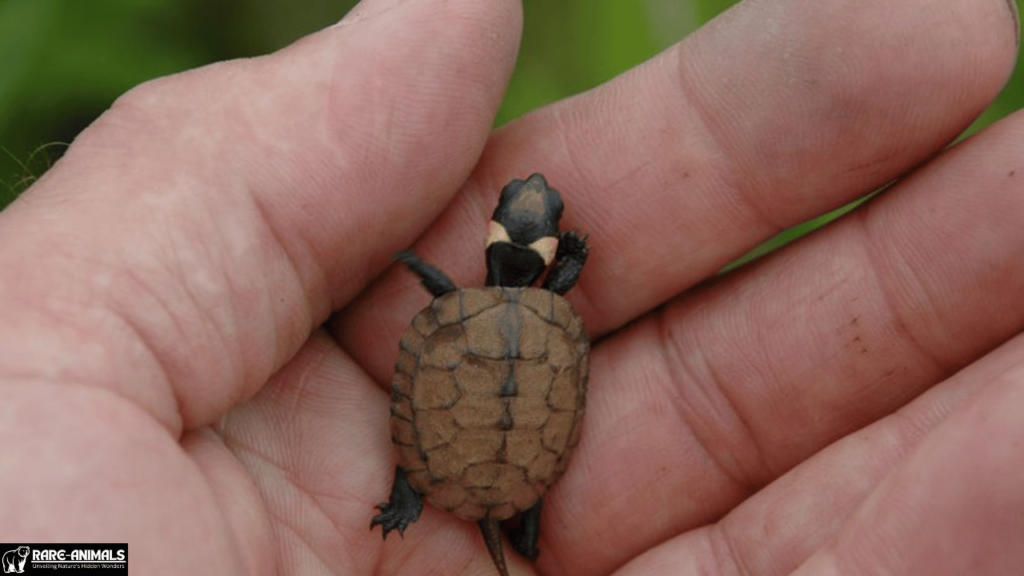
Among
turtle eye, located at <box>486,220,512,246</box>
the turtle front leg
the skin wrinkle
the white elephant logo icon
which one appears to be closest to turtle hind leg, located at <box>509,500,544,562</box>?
the skin wrinkle

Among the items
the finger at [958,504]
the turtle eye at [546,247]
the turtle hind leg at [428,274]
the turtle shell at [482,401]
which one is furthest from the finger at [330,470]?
the finger at [958,504]

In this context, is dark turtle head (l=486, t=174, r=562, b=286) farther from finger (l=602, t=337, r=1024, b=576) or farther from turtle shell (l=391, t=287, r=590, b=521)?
finger (l=602, t=337, r=1024, b=576)

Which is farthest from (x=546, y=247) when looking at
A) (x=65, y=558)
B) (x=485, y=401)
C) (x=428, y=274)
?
(x=65, y=558)

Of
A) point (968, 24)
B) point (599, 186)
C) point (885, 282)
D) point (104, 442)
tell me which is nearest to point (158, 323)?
point (104, 442)

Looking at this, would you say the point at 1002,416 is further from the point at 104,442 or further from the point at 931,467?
the point at 104,442

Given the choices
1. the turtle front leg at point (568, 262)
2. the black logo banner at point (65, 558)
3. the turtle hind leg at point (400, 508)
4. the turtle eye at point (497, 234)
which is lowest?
the turtle hind leg at point (400, 508)

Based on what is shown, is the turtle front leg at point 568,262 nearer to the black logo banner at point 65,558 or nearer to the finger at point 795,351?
the finger at point 795,351
